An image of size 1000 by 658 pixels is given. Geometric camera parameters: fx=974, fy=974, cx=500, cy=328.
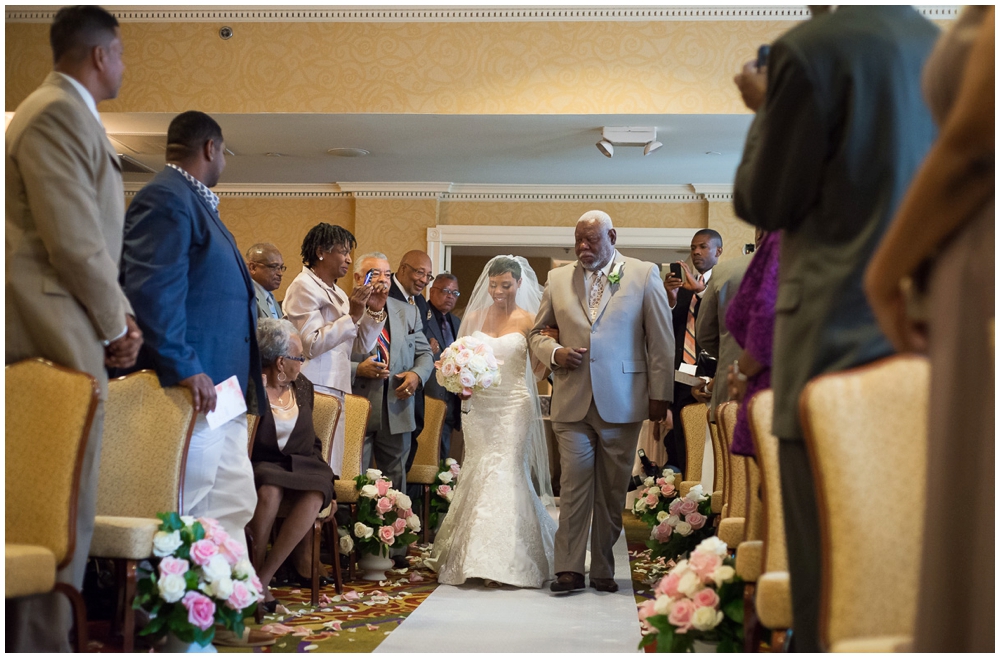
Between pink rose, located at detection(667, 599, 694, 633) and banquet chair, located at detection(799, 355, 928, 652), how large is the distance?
49.3 inches

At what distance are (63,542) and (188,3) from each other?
17.8ft

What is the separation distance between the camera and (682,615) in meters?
2.74

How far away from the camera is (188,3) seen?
270 inches

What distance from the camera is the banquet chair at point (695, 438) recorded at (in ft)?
17.5

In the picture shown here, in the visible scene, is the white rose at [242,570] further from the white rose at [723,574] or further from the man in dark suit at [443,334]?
the man in dark suit at [443,334]

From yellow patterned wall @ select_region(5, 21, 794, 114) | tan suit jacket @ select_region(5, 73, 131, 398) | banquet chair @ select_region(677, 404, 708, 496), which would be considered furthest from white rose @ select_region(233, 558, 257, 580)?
yellow patterned wall @ select_region(5, 21, 794, 114)

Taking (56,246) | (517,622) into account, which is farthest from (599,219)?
(56,246)

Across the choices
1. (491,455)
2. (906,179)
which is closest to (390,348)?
(491,455)

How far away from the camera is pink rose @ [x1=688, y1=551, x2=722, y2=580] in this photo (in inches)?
110

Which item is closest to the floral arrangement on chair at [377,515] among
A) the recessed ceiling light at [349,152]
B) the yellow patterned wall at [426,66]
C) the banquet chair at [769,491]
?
the banquet chair at [769,491]

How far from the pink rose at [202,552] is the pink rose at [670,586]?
132cm

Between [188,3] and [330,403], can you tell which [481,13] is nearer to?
[188,3]

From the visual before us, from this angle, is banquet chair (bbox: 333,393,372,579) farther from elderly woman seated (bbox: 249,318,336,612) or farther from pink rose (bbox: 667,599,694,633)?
pink rose (bbox: 667,599,694,633)

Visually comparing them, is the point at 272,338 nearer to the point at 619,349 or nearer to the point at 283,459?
the point at 283,459
